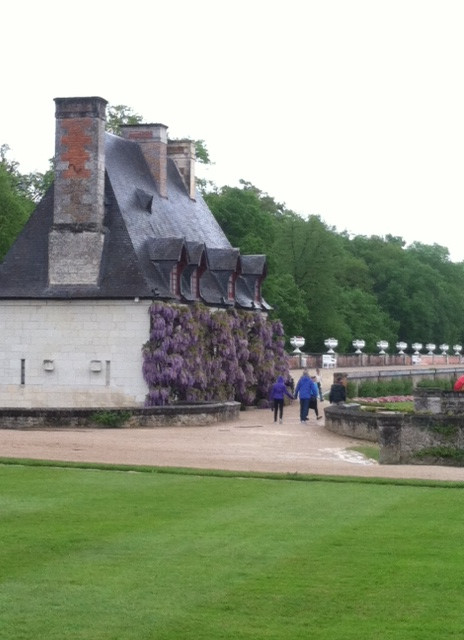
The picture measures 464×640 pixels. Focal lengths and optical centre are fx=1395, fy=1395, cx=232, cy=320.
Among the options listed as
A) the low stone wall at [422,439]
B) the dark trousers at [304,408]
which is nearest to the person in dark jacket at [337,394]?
the dark trousers at [304,408]

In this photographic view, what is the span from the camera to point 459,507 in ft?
58.9

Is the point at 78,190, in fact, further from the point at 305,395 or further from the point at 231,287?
the point at 305,395

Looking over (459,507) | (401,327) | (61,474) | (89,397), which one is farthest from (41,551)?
(401,327)

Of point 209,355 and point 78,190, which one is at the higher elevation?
point 78,190

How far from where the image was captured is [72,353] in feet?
141

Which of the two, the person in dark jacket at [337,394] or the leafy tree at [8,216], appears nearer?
the person in dark jacket at [337,394]

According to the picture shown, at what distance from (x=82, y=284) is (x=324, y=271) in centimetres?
5729

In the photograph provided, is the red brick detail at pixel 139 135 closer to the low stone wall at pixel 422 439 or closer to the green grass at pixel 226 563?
the low stone wall at pixel 422 439

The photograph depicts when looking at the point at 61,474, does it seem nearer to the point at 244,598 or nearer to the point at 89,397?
the point at 244,598

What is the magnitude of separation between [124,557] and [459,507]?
20.0 feet

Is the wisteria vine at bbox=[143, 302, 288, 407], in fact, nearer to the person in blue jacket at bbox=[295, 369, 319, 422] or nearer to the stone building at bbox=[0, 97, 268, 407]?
the stone building at bbox=[0, 97, 268, 407]

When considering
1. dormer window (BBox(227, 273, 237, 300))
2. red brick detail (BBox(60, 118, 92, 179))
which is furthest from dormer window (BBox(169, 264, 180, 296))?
dormer window (BBox(227, 273, 237, 300))

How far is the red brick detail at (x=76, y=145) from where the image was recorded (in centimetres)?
4344

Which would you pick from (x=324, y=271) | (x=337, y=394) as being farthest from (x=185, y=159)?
(x=324, y=271)
